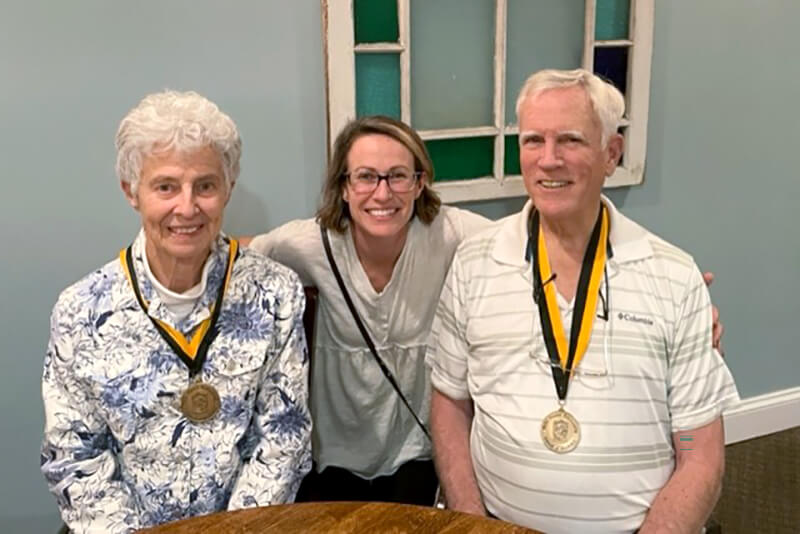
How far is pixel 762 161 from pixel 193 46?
2.10 meters

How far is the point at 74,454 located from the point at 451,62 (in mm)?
1538

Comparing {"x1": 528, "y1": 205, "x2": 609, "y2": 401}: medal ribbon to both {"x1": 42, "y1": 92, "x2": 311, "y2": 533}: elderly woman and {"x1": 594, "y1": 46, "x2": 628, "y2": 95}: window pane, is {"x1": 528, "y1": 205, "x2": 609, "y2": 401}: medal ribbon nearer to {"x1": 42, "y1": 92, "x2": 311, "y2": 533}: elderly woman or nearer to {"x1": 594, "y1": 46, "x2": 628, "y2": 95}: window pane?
{"x1": 42, "y1": 92, "x2": 311, "y2": 533}: elderly woman

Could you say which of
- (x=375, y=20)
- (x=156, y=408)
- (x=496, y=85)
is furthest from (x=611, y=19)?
(x=156, y=408)

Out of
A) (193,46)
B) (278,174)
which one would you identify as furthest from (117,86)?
(278,174)

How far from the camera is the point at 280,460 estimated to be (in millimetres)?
1679

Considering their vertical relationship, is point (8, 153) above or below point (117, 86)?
below

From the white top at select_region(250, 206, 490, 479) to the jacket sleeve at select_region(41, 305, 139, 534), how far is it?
582 millimetres

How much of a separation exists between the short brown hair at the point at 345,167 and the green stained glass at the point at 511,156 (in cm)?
57

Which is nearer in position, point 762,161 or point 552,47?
point 552,47

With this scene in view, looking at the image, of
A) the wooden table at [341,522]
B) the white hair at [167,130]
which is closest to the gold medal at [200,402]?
the wooden table at [341,522]

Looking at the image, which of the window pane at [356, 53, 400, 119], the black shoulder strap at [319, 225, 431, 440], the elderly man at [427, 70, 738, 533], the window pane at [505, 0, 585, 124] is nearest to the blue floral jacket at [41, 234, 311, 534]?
the black shoulder strap at [319, 225, 431, 440]

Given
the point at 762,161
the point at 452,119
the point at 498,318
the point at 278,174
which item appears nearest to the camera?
the point at 498,318

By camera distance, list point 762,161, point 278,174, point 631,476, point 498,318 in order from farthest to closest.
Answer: point 762,161 → point 278,174 → point 498,318 → point 631,476

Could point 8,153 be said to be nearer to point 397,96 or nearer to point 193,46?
point 193,46
